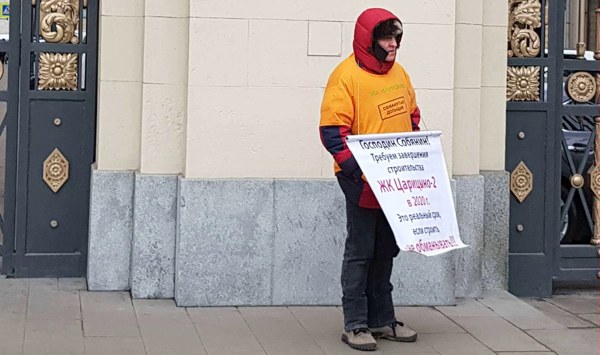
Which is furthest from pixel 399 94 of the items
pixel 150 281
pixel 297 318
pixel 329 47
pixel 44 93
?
pixel 44 93

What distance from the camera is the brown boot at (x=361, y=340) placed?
287 inches

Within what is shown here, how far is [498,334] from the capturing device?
7.84 metres

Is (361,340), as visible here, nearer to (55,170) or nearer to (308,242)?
(308,242)

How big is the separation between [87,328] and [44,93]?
204 cm

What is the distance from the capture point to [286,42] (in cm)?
827

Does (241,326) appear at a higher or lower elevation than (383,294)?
lower

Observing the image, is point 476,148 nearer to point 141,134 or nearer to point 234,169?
point 234,169

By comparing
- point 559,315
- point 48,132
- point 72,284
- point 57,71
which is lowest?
point 559,315

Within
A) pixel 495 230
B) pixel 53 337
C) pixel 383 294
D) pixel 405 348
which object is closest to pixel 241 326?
pixel 383 294

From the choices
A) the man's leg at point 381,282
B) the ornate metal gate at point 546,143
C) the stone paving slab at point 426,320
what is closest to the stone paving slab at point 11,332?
the man's leg at point 381,282

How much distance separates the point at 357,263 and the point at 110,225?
2073mm

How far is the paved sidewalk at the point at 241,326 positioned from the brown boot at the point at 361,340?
5 cm

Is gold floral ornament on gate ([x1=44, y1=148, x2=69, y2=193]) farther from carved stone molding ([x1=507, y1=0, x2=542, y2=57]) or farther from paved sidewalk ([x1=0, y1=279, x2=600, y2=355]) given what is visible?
carved stone molding ([x1=507, y1=0, x2=542, y2=57])

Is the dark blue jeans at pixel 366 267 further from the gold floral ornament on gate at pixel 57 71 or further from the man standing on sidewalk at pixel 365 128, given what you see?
the gold floral ornament on gate at pixel 57 71
